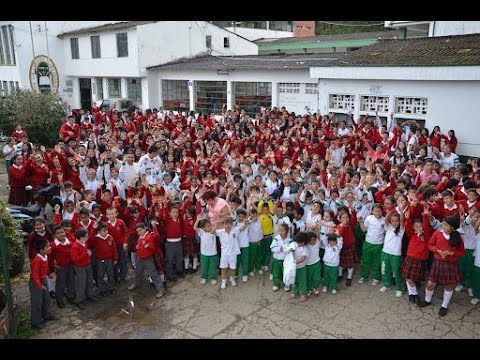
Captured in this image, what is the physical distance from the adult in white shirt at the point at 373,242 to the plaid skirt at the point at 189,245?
2582mm

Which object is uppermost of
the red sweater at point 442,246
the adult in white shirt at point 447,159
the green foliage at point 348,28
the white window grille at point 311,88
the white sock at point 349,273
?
the green foliage at point 348,28

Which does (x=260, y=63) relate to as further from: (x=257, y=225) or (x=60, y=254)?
(x=60, y=254)

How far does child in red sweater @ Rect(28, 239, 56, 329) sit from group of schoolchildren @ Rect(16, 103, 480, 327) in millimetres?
15

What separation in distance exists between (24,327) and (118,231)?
1.71 m

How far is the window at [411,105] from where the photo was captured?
12.2m

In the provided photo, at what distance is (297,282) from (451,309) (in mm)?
2024

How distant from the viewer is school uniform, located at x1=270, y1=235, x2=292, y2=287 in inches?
243

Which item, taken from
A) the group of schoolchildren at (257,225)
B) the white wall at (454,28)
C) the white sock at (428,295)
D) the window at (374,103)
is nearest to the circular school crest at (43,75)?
the window at (374,103)

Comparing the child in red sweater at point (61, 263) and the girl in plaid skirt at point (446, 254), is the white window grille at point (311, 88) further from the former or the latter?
the child in red sweater at point (61, 263)

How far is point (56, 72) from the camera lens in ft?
90.3

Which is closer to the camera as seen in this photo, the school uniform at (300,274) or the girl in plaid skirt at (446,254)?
the girl in plaid skirt at (446,254)

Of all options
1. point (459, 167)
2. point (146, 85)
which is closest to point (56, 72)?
point (146, 85)

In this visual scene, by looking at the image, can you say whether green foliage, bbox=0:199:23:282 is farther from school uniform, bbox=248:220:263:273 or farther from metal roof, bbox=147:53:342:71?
metal roof, bbox=147:53:342:71

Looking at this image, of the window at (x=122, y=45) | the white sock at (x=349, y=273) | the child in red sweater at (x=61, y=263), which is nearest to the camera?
the child in red sweater at (x=61, y=263)
